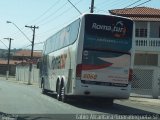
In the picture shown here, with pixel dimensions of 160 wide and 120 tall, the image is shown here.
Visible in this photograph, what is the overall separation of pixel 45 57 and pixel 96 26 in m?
11.3

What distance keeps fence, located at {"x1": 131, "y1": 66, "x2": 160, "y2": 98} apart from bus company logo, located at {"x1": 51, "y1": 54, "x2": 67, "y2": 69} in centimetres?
730

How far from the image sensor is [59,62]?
981 inches

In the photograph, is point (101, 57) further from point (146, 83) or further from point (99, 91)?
point (146, 83)

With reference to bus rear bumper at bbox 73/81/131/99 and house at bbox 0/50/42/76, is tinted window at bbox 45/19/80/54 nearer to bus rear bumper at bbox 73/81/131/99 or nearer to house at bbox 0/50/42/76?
bus rear bumper at bbox 73/81/131/99

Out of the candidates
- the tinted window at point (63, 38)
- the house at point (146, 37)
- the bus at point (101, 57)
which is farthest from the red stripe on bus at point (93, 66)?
the house at point (146, 37)

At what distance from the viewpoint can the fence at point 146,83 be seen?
30.4 metres

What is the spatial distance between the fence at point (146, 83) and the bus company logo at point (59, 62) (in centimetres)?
730

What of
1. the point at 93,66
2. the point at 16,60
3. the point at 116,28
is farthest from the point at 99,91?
A: the point at 16,60

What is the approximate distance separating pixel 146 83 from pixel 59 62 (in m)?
11.4

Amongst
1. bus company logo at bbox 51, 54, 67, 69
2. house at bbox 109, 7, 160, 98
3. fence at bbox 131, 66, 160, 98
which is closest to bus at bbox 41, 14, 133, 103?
bus company logo at bbox 51, 54, 67, 69

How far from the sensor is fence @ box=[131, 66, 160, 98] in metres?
30.4

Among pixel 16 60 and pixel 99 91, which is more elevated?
pixel 16 60

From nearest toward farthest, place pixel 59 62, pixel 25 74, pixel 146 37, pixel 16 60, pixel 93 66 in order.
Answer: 1. pixel 93 66
2. pixel 59 62
3. pixel 146 37
4. pixel 25 74
5. pixel 16 60

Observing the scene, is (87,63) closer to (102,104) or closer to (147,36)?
(102,104)
